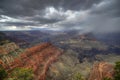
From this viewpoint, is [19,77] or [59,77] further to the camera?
[59,77]

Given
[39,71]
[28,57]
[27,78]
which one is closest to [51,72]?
[39,71]

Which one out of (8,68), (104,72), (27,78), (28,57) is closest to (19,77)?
(27,78)

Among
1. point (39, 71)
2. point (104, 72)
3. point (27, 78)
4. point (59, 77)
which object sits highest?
point (27, 78)

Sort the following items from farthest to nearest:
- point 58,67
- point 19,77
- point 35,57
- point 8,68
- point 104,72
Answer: point 58,67 → point 35,57 → point 8,68 → point 104,72 → point 19,77

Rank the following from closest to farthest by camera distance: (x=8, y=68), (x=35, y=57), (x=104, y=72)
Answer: (x=104, y=72)
(x=8, y=68)
(x=35, y=57)

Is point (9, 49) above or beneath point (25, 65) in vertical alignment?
above

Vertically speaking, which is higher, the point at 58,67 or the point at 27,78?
the point at 27,78

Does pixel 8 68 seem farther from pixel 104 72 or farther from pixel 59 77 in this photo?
pixel 104 72

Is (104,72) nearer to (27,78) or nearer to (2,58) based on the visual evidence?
(27,78)

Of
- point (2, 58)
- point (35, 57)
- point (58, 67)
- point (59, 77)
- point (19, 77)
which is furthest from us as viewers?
point (58, 67)
